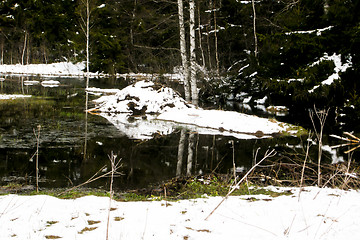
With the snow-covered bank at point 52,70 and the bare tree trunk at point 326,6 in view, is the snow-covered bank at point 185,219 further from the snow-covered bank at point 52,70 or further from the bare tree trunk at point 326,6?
the snow-covered bank at point 52,70

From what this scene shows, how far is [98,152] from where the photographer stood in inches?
252

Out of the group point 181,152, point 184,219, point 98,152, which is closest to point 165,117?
point 181,152

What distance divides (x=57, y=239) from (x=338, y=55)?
501 inches

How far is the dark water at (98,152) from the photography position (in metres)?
4.99

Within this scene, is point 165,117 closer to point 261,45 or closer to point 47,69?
point 261,45

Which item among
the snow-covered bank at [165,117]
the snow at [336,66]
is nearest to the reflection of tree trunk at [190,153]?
the snow-covered bank at [165,117]

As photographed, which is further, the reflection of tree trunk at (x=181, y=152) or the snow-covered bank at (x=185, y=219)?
the reflection of tree trunk at (x=181, y=152)

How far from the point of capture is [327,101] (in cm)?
1285

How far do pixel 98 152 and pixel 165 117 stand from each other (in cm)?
489

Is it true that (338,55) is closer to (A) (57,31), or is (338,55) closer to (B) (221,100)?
(B) (221,100)

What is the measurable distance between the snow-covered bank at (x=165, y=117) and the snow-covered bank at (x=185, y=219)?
4.86 m

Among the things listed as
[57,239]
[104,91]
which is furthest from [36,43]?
[57,239]

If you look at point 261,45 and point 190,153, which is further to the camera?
point 261,45

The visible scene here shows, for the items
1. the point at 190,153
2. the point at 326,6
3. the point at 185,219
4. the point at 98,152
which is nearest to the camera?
the point at 185,219
